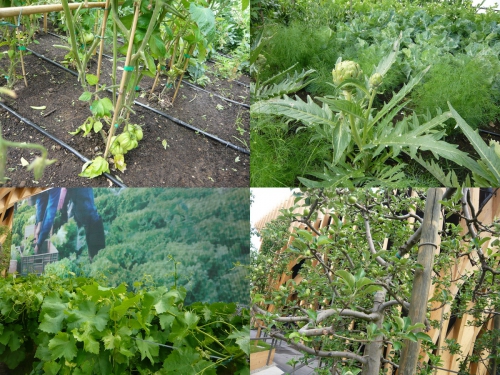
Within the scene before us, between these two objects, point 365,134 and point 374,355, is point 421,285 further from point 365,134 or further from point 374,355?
point 365,134

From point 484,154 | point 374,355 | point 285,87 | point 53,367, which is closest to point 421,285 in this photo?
point 374,355

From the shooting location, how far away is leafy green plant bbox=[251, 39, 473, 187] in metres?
1.02

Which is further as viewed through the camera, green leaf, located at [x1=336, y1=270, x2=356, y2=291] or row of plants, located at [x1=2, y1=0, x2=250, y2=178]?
row of plants, located at [x1=2, y1=0, x2=250, y2=178]

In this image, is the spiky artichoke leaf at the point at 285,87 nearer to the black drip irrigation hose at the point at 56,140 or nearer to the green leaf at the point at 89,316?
the black drip irrigation hose at the point at 56,140

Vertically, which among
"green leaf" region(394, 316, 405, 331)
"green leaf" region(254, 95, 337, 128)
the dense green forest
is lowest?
the dense green forest

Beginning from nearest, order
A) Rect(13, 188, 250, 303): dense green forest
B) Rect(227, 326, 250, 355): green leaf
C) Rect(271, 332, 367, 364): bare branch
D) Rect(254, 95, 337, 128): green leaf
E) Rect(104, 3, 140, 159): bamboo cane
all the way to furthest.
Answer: Rect(227, 326, 250, 355): green leaf, Rect(271, 332, 367, 364): bare branch, Rect(254, 95, 337, 128): green leaf, Rect(104, 3, 140, 159): bamboo cane, Rect(13, 188, 250, 303): dense green forest

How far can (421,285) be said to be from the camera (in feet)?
3.16

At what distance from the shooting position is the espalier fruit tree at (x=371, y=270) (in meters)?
0.99

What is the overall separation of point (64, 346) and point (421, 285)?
2.49ft

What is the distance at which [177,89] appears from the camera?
4.98 ft

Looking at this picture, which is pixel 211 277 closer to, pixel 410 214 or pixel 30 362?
pixel 410 214

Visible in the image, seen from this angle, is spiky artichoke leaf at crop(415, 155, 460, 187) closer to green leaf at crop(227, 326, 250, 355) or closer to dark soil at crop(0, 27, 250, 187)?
dark soil at crop(0, 27, 250, 187)

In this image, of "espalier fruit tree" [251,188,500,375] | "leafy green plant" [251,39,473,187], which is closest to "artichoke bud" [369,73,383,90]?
"leafy green plant" [251,39,473,187]

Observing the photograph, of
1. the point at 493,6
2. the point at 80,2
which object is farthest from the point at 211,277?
the point at 493,6
